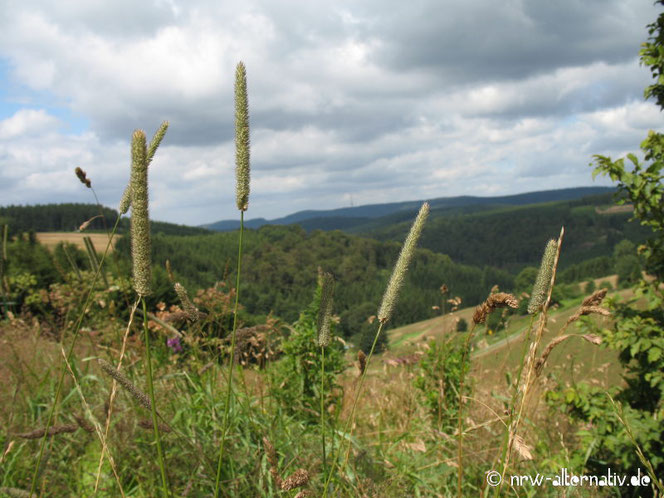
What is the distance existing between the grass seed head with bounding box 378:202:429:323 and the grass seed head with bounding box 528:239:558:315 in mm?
500

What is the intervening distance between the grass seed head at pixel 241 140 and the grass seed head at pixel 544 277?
1136mm

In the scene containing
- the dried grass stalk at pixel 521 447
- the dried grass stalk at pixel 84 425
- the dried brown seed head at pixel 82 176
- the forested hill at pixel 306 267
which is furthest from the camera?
the forested hill at pixel 306 267

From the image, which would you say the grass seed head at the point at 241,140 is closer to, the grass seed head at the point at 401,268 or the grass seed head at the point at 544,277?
the grass seed head at the point at 401,268

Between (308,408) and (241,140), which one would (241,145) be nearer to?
(241,140)

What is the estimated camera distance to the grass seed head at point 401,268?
1602 mm

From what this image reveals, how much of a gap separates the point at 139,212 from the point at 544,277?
144 cm

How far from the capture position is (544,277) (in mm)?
1677

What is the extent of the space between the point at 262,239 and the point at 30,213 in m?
80.1

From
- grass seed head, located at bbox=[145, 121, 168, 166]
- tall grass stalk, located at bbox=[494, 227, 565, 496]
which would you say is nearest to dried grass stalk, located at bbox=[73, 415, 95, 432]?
grass seed head, located at bbox=[145, 121, 168, 166]

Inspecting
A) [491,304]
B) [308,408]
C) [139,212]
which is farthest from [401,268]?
[308,408]

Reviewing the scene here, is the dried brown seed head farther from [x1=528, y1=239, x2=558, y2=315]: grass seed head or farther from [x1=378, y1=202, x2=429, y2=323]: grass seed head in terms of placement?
[x1=528, y1=239, x2=558, y2=315]: grass seed head

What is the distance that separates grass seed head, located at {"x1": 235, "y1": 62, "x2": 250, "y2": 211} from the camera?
1.56 meters

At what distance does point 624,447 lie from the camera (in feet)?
13.6

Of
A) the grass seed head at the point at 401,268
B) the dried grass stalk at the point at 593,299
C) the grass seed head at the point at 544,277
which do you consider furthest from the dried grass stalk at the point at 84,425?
the dried grass stalk at the point at 593,299
